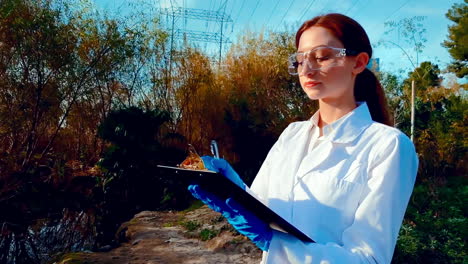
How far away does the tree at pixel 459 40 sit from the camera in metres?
14.8

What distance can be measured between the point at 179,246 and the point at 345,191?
485 centimetres

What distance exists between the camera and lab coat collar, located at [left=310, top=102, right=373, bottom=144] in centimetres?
107

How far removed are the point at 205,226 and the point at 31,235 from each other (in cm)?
285

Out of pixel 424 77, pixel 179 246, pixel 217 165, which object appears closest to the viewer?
pixel 217 165

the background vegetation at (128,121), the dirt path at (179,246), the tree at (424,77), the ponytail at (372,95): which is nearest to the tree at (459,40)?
the tree at (424,77)

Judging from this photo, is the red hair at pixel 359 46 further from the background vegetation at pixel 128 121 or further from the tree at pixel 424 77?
the tree at pixel 424 77

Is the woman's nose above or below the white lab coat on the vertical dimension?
above

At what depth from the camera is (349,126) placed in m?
1.08

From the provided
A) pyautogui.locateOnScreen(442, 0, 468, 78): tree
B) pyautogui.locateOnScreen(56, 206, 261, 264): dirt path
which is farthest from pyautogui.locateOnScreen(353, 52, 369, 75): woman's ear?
pyautogui.locateOnScreen(442, 0, 468, 78): tree

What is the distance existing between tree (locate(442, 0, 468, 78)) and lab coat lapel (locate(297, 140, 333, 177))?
50.6 ft

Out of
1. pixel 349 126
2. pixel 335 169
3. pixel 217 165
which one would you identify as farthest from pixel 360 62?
pixel 217 165

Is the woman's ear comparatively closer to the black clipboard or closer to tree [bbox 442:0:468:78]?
the black clipboard

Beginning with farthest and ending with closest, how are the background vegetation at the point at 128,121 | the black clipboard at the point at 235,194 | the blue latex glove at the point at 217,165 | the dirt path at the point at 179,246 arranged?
the background vegetation at the point at 128,121, the dirt path at the point at 179,246, the blue latex glove at the point at 217,165, the black clipboard at the point at 235,194

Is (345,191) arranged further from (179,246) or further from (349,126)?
(179,246)
